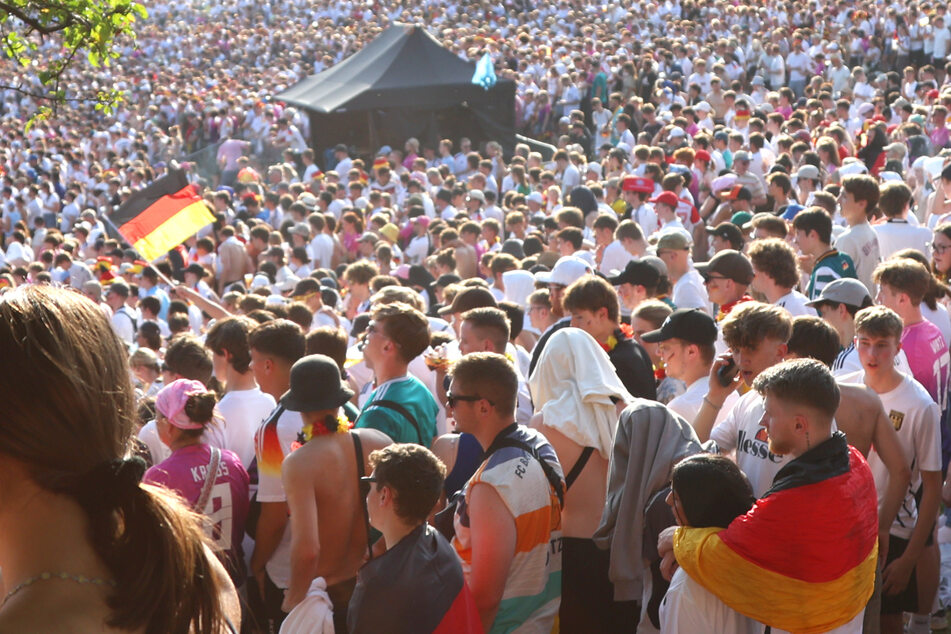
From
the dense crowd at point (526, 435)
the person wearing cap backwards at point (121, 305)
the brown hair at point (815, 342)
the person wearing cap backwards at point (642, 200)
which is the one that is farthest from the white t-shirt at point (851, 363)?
the person wearing cap backwards at point (121, 305)

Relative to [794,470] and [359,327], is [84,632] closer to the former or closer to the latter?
[794,470]

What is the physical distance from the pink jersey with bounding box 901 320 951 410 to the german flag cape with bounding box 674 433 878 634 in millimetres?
2424

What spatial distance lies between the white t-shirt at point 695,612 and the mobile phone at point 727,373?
134 centimetres

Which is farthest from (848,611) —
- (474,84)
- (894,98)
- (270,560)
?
(474,84)

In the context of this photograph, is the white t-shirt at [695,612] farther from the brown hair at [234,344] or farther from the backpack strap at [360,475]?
the brown hair at [234,344]

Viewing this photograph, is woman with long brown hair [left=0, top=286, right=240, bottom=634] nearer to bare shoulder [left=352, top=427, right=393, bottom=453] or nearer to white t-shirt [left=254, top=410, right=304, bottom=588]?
bare shoulder [left=352, top=427, right=393, bottom=453]

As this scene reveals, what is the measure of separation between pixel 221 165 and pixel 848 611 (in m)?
22.7

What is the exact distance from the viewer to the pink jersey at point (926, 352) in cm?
566

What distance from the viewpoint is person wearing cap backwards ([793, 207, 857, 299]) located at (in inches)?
275

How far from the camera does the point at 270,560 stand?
4836 mm

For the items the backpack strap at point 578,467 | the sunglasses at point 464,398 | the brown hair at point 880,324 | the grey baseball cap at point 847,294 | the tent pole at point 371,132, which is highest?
the sunglasses at point 464,398

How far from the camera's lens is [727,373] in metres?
4.71

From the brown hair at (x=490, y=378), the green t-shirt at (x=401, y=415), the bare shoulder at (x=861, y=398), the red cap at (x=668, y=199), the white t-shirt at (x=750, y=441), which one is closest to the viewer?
the white t-shirt at (x=750, y=441)

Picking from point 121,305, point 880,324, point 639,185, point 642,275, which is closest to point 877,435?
point 880,324
